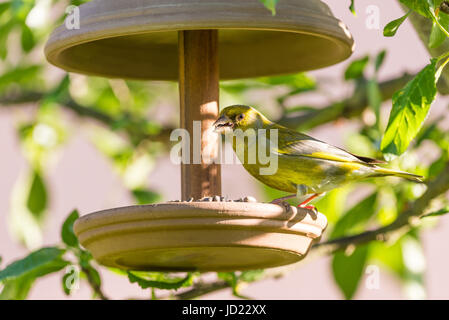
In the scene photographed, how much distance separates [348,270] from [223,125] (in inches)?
64.0

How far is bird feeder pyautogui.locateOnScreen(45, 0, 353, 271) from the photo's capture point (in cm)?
272

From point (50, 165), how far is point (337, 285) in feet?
8.00

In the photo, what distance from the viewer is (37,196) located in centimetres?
569

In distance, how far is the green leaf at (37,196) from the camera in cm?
564

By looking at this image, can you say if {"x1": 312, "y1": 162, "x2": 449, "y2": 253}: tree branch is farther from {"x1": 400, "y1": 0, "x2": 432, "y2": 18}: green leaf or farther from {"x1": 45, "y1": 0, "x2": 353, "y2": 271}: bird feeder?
{"x1": 400, "y1": 0, "x2": 432, "y2": 18}: green leaf

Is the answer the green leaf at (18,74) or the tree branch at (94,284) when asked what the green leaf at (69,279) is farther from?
the green leaf at (18,74)

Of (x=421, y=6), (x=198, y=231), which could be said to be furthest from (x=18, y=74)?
(x=421, y=6)

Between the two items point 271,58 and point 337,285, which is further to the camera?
point 337,285

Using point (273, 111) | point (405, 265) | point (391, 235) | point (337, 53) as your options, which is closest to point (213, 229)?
point (337, 53)

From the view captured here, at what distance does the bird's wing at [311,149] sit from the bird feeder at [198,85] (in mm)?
283

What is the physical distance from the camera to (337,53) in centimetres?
335

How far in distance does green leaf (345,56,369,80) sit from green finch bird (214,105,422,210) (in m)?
1.17
